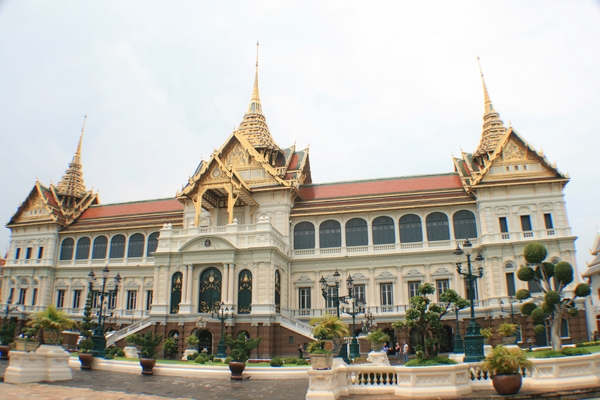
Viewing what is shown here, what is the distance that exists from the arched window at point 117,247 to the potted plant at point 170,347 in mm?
14509

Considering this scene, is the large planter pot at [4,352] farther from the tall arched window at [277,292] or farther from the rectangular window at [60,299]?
the rectangular window at [60,299]

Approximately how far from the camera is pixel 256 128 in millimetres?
43188

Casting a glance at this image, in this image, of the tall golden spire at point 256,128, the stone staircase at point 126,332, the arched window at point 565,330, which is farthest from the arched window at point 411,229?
the stone staircase at point 126,332

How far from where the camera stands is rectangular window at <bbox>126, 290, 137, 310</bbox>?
3969 cm

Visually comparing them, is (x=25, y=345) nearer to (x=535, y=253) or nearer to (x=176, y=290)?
(x=176, y=290)

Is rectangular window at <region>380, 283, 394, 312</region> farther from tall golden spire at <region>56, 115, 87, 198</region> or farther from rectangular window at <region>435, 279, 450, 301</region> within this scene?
tall golden spire at <region>56, 115, 87, 198</region>

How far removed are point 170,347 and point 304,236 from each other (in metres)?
12.9

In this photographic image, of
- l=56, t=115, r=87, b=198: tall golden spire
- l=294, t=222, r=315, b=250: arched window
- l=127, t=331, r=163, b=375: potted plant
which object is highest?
l=56, t=115, r=87, b=198: tall golden spire

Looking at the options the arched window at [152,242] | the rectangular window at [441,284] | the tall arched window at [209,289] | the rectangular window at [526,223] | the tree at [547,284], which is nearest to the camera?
the tree at [547,284]

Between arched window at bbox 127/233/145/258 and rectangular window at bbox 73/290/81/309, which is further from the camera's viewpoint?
rectangular window at bbox 73/290/81/309

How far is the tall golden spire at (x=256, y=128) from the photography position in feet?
136

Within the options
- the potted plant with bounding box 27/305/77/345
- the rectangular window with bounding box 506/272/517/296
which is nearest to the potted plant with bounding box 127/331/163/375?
the potted plant with bounding box 27/305/77/345

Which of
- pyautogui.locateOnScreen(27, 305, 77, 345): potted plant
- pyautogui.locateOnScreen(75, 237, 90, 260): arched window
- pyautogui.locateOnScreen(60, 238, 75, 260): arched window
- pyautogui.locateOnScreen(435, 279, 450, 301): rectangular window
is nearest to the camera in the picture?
pyautogui.locateOnScreen(27, 305, 77, 345): potted plant

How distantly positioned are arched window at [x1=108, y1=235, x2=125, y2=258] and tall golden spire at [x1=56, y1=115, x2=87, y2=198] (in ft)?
33.2
